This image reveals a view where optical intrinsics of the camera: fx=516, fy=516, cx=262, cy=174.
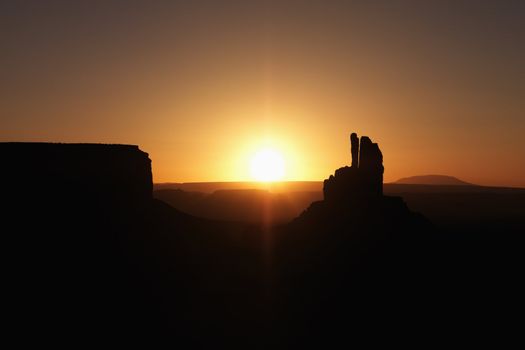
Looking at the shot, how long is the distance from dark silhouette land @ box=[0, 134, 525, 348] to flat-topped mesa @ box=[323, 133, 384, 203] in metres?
0.38

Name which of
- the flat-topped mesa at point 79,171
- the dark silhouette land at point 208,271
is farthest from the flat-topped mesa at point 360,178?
the flat-topped mesa at point 79,171

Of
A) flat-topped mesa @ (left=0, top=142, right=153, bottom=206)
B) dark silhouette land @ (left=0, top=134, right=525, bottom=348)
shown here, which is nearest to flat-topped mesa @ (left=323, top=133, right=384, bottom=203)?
dark silhouette land @ (left=0, top=134, right=525, bottom=348)

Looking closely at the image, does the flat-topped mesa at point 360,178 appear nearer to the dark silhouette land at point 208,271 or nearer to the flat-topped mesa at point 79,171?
the dark silhouette land at point 208,271

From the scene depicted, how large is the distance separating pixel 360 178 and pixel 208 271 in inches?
975

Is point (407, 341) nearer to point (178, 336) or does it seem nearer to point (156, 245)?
point (178, 336)

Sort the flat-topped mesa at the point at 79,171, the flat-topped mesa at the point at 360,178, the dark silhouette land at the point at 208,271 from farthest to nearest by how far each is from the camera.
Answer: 1. the flat-topped mesa at the point at 360,178
2. the flat-topped mesa at the point at 79,171
3. the dark silhouette land at the point at 208,271

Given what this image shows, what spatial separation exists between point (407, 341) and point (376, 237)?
1489 centimetres

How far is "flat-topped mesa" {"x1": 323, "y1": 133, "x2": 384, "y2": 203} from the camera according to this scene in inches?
2478

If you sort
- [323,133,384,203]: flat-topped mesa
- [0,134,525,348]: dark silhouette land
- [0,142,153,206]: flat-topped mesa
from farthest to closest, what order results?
[323,133,384,203]: flat-topped mesa, [0,142,153,206]: flat-topped mesa, [0,134,525,348]: dark silhouette land

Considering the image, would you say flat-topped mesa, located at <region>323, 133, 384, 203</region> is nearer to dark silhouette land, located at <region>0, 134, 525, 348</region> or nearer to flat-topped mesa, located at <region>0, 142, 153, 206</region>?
dark silhouette land, located at <region>0, 134, 525, 348</region>

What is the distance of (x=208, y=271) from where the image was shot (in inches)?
1865

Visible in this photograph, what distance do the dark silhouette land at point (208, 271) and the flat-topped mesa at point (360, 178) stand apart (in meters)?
0.38

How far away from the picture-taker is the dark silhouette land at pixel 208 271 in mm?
38531

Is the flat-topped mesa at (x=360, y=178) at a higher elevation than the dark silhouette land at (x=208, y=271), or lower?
higher
